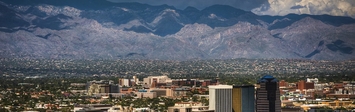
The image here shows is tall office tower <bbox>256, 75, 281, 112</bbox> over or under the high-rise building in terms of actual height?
under

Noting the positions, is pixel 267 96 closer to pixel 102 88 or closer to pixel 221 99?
pixel 221 99

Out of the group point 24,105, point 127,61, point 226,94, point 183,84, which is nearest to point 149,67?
point 127,61

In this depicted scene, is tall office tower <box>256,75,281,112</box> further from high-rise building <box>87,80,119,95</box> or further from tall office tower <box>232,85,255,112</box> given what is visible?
high-rise building <box>87,80,119,95</box>

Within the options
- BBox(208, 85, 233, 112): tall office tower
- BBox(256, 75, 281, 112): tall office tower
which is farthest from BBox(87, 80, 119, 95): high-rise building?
BBox(208, 85, 233, 112): tall office tower

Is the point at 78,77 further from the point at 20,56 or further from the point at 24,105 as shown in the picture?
the point at 24,105

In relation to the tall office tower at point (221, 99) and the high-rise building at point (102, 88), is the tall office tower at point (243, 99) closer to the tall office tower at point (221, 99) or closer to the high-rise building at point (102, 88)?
the tall office tower at point (221, 99)
